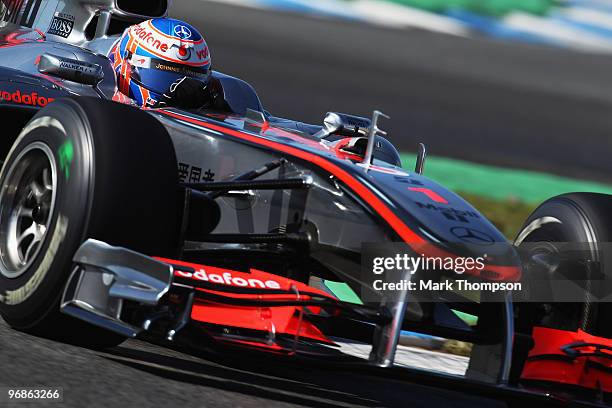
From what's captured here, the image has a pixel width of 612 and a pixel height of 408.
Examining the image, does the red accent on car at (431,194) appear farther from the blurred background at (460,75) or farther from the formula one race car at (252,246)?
the blurred background at (460,75)

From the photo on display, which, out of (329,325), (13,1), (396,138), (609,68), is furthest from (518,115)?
(329,325)

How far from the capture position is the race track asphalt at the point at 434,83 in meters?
13.4

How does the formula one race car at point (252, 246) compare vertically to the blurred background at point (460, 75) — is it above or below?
below

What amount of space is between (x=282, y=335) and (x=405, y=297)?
0.48 metres

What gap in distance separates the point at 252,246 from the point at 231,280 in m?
0.76

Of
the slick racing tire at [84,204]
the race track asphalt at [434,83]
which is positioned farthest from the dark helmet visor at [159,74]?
the race track asphalt at [434,83]

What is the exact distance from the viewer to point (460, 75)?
17.8 m

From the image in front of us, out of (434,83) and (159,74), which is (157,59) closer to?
(159,74)

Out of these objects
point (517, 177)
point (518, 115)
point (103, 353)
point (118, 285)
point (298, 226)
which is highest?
point (518, 115)

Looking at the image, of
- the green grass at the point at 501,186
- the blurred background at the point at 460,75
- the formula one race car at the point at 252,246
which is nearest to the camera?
the formula one race car at the point at 252,246

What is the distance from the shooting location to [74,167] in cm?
448

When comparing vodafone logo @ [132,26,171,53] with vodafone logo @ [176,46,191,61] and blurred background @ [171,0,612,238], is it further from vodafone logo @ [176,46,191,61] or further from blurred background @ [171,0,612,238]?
blurred background @ [171,0,612,238]

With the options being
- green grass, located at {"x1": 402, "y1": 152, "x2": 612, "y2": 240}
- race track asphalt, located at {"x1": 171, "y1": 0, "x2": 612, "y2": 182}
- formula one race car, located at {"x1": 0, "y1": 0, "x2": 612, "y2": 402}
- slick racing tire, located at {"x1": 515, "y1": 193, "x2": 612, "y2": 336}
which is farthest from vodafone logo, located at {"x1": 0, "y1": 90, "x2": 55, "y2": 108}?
race track asphalt, located at {"x1": 171, "y1": 0, "x2": 612, "y2": 182}

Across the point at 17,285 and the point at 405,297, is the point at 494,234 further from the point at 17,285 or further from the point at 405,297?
the point at 17,285
